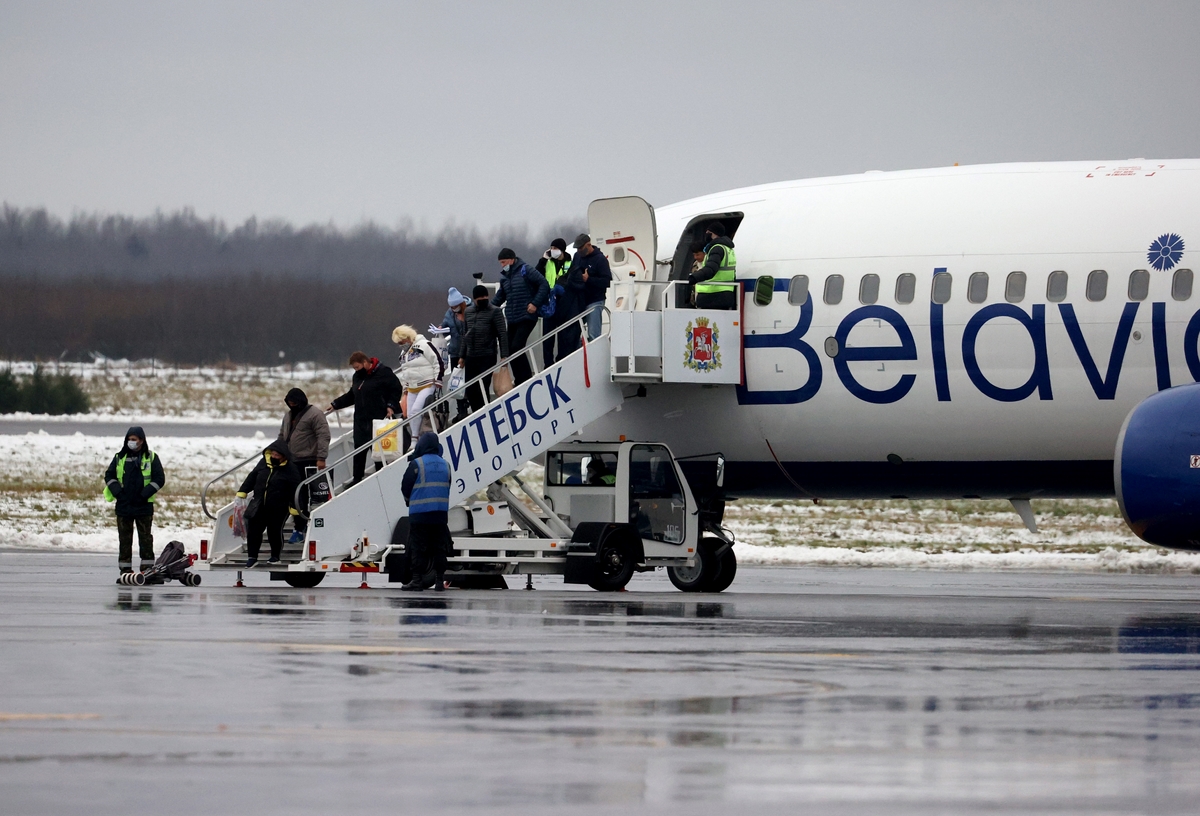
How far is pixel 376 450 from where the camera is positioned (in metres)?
23.6

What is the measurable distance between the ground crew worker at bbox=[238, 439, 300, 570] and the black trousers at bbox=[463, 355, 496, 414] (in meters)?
2.54

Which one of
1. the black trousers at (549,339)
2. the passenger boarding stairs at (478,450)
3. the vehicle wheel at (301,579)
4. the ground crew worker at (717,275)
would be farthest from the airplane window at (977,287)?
the vehicle wheel at (301,579)

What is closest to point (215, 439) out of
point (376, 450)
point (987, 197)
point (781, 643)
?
point (376, 450)

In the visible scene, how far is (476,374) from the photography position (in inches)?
841

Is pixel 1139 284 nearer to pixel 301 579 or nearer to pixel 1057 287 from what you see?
pixel 1057 287

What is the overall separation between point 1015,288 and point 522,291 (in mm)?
6328

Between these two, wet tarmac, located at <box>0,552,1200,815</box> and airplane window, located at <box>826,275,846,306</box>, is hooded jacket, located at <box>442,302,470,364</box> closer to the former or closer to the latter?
airplane window, located at <box>826,275,846,306</box>

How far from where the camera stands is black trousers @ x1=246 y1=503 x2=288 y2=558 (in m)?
20.2

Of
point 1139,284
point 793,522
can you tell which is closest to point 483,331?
point 1139,284

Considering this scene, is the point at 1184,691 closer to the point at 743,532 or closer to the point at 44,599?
the point at 44,599

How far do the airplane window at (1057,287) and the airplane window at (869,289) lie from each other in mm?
2128

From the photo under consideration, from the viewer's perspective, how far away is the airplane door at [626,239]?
21.9 metres

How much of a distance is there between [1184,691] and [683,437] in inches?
475

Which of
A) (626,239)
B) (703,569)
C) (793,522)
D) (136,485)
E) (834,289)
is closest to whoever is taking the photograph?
(834,289)
